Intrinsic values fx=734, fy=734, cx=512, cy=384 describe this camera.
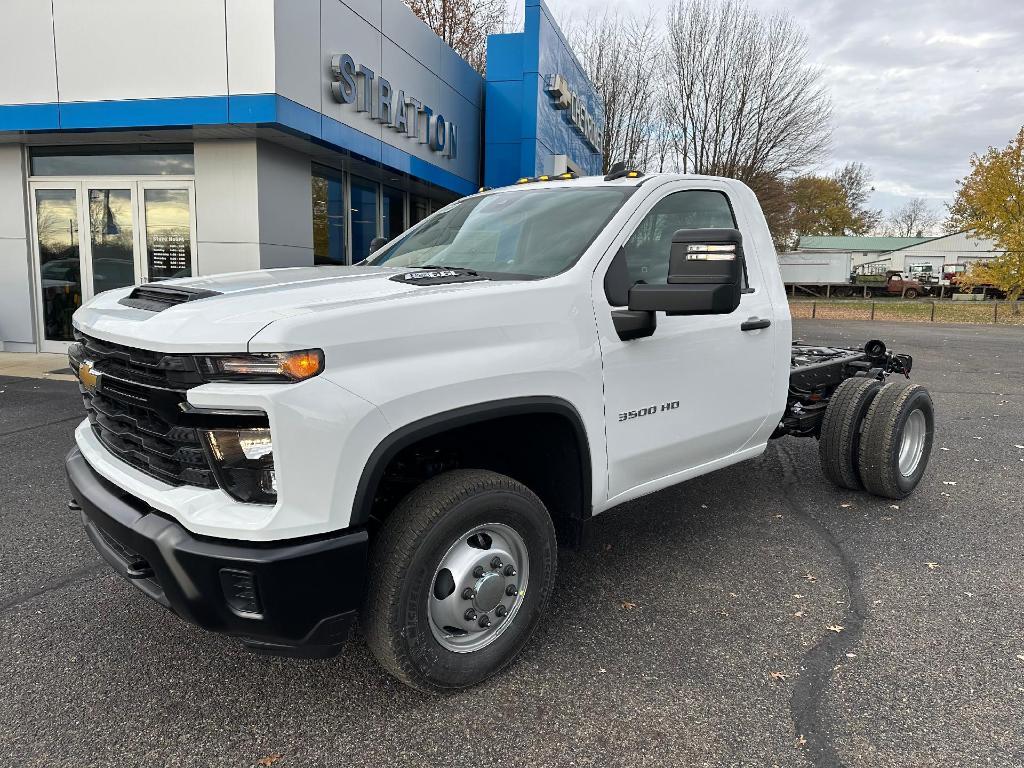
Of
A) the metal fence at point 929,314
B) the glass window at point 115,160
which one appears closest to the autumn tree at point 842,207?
the metal fence at point 929,314

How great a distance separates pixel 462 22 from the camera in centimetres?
2711

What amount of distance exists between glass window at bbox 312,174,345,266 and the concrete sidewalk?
3879 mm

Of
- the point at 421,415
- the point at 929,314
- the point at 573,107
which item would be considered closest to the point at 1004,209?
the point at 929,314

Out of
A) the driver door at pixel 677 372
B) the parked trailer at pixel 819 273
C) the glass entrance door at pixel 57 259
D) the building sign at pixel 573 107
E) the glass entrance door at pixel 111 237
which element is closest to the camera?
the driver door at pixel 677 372

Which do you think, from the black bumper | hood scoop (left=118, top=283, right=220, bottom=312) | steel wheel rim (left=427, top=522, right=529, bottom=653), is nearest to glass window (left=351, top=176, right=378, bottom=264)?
hood scoop (left=118, top=283, right=220, bottom=312)

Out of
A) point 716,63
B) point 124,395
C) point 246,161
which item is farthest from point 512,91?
point 716,63

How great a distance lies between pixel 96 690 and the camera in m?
2.74

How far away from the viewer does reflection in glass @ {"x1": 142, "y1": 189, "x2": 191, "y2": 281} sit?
1069 centimetres

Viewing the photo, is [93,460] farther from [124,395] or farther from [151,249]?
[151,249]

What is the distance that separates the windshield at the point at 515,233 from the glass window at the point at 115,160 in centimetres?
789

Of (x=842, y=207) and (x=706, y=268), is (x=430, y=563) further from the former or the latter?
(x=842, y=207)

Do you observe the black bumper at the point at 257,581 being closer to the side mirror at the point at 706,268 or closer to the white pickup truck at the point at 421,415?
the white pickup truck at the point at 421,415

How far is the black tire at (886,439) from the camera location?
15.6 ft

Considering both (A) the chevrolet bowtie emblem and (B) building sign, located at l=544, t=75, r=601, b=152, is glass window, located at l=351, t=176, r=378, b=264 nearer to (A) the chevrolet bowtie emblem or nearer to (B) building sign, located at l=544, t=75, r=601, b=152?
(B) building sign, located at l=544, t=75, r=601, b=152
